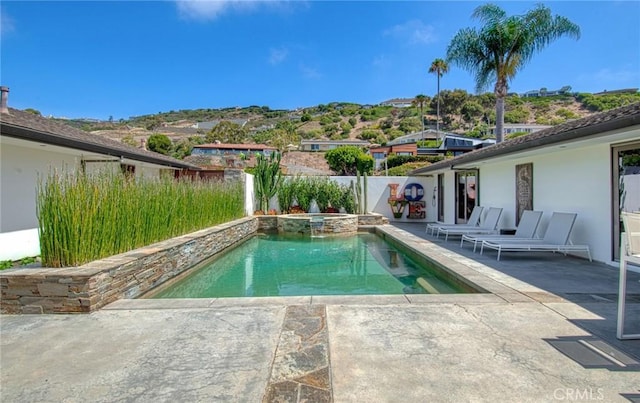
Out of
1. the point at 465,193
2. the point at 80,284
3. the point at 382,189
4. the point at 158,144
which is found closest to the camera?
the point at 80,284

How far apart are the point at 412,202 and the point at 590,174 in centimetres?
1114

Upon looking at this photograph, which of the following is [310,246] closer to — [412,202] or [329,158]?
[412,202]

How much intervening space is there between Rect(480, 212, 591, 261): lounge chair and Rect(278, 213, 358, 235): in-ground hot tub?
7.51 metres

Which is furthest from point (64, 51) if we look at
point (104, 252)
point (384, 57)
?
point (104, 252)

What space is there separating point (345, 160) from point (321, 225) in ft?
74.1

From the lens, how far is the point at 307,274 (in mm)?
8117

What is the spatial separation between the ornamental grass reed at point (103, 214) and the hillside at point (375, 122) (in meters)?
46.0

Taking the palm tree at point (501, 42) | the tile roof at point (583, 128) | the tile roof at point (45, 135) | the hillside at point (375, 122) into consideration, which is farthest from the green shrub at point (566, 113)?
the tile roof at point (45, 135)

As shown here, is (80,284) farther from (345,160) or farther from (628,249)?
(345,160)

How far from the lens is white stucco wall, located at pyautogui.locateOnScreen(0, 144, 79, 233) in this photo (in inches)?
311

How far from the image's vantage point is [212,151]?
2087 inches

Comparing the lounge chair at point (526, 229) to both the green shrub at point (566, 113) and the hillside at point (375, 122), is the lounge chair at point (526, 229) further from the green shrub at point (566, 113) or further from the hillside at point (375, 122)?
the green shrub at point (566, 113)

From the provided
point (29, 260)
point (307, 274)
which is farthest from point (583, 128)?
point (29, 260)

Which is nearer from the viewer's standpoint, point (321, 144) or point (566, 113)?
point (321, 144)
